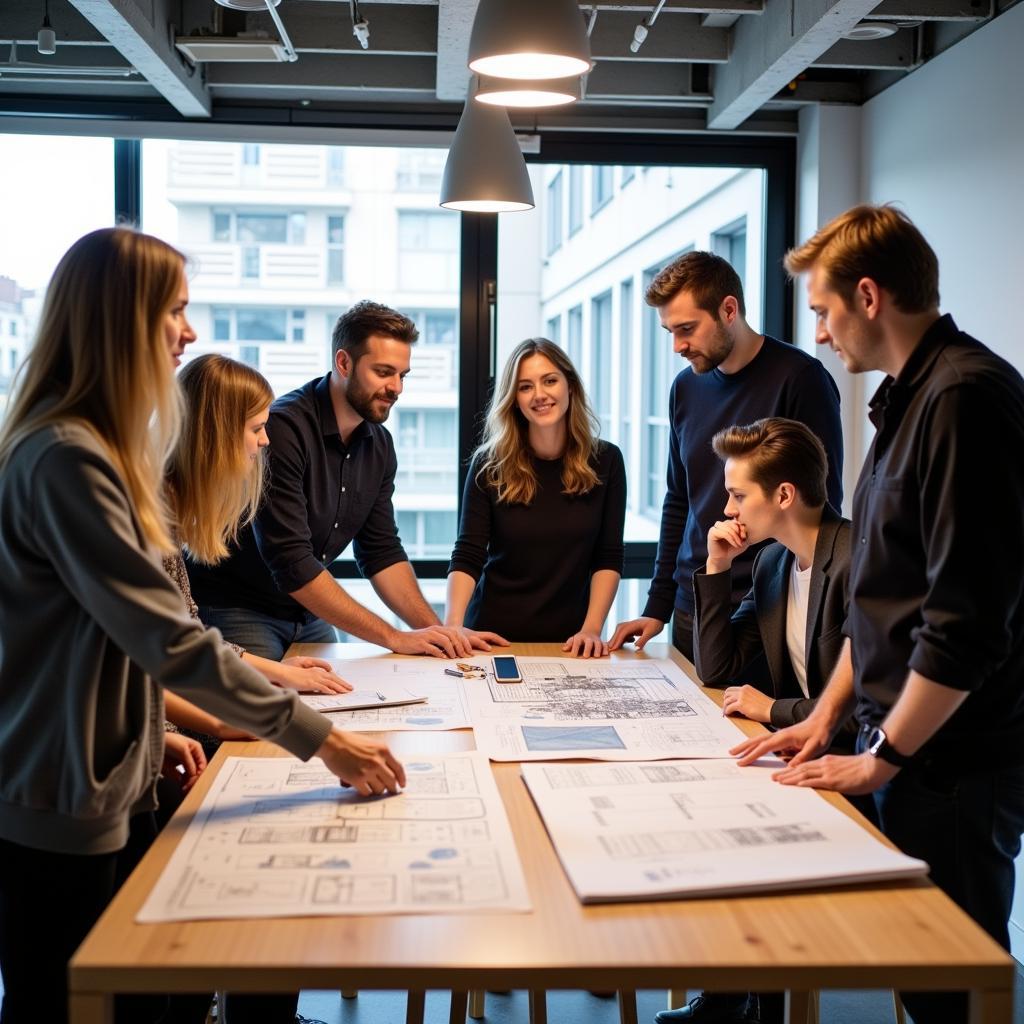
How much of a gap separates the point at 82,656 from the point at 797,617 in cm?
139

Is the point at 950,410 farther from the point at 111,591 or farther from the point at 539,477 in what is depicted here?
the point at 539,477

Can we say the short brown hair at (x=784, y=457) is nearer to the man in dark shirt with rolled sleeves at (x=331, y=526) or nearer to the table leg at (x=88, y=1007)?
the man in dark shirt with rolled sleeves at (x=331, y=526)

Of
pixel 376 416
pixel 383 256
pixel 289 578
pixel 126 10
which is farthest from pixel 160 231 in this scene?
pixel 289 578

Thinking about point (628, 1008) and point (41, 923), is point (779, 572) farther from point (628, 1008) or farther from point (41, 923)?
point (41, 923)

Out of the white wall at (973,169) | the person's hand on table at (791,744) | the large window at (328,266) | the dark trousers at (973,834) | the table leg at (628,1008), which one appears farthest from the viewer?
the large window at (328,266)

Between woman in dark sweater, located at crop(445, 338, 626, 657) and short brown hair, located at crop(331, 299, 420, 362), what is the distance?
312mm

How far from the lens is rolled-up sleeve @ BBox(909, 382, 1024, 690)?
1.52 m

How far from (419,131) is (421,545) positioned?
1533 millimetres

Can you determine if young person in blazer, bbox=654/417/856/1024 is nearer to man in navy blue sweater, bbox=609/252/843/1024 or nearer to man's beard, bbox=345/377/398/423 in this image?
man in navy blue sweater, bbox=609/252/843/1024

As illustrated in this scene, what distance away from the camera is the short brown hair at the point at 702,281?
110 inches

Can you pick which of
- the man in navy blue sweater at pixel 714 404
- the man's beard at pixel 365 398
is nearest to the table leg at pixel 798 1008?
the man in navy blue sweater at pixel 714 404

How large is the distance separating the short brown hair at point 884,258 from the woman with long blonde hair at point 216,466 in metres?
1.08

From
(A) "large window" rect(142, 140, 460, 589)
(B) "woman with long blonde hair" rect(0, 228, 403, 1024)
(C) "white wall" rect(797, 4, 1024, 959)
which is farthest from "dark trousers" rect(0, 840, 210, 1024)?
(A) "large window" rect(142, 140, 460, 589)

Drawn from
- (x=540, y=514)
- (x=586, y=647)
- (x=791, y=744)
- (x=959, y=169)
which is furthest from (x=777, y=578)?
(x=959, y=169)
